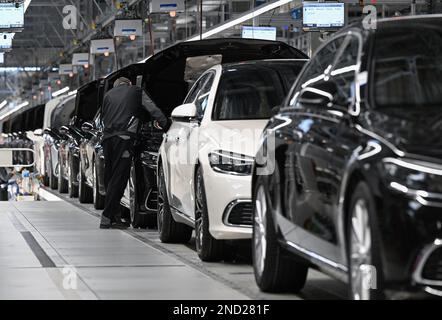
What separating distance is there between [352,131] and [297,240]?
1199 millimetres

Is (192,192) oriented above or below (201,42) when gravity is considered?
below

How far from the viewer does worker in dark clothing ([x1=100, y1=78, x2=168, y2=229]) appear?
49.3 ft

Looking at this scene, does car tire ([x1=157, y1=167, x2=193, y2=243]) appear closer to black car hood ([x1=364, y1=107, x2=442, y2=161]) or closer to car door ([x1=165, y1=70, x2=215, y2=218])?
car door ([x1=165, y1=70, x2=215, y2=218])

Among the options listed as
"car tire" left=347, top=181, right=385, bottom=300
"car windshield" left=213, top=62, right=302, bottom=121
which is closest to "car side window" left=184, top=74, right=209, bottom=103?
"car windshield" left=213, top=62, right=302, bottom=121

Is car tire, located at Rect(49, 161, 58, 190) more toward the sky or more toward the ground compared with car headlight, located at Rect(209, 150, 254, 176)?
more toward the ground

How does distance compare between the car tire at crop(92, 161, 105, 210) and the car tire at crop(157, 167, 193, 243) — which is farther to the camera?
the car tire at crop(92, 161, 105, 210)

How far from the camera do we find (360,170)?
21.1ft

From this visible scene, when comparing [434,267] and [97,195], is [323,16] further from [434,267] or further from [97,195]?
[434,267]

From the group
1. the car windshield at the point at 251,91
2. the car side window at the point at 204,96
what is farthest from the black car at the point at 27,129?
the car windshield at the point at 251,91

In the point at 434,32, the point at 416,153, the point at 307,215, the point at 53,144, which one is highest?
the point at 434,32

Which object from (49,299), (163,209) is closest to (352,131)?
(49,299)

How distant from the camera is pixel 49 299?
8594mm

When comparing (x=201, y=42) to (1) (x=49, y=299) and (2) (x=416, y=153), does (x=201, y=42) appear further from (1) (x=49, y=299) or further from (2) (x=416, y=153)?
(2) (x=416, y=153)

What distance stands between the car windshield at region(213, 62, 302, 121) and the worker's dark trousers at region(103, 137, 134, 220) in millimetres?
3443
